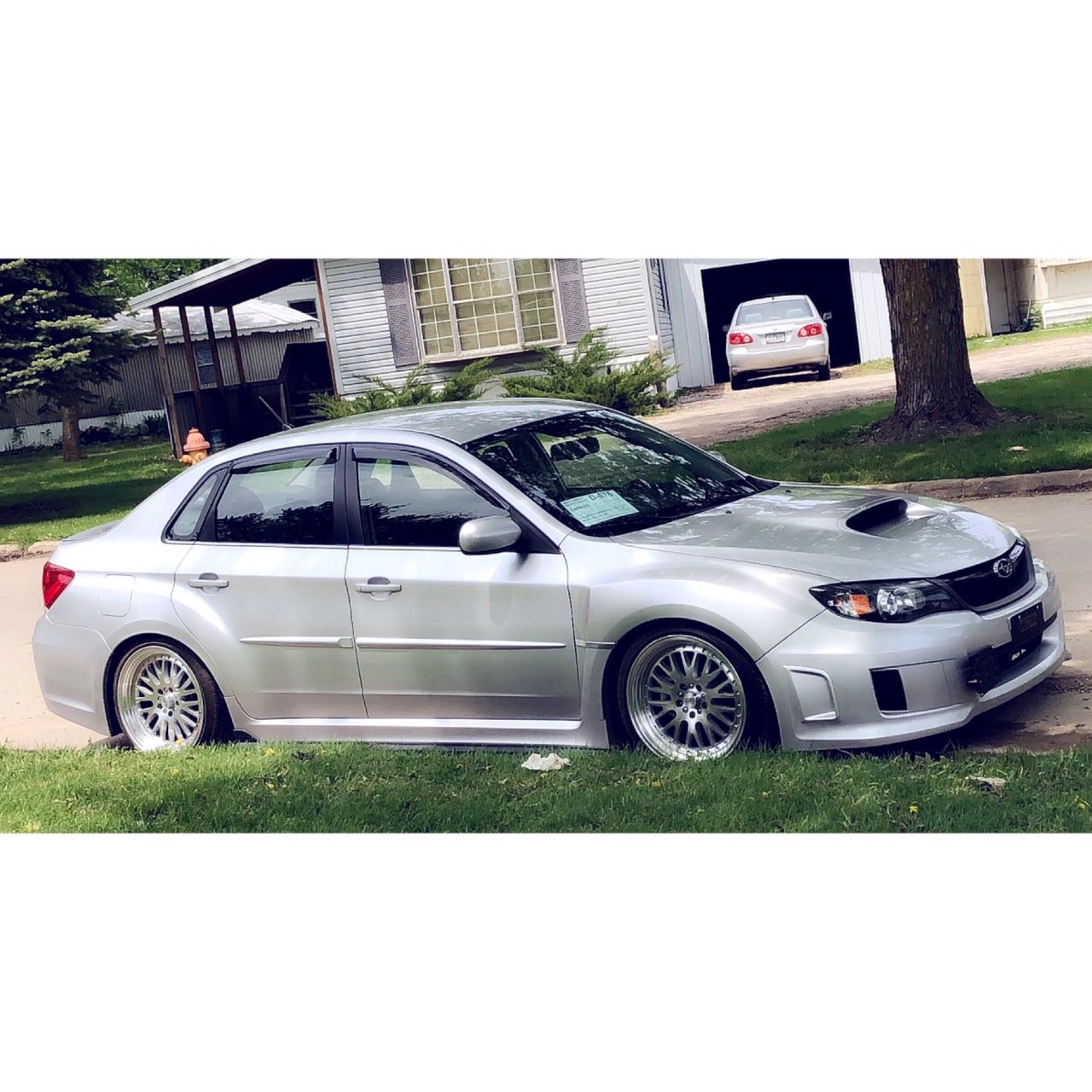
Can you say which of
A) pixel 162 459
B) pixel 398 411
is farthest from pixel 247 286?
pixel 398 411

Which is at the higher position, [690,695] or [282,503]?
[282,503]

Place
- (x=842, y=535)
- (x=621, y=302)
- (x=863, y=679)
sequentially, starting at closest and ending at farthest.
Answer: (x=863, y=679) → (x=842, y=535) → (x=621, y=302)

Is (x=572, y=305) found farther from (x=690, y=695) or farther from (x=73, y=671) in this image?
(x=690, y=695)

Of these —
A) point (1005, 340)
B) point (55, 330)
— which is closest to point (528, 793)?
point (55, 330)

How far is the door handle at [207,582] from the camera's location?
6891mm

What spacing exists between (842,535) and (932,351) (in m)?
7.78

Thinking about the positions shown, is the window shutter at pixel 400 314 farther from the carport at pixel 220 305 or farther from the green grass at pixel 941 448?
the green grass at pixel 941 448

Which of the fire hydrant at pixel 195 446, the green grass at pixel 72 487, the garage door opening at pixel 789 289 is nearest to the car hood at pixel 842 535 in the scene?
the green grass at pixel 72 487

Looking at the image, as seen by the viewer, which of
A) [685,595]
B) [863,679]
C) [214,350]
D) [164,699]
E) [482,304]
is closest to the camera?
[863,679]

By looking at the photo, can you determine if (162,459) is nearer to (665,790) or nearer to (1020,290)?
(1020,290)

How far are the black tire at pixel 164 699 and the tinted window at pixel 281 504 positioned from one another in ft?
2.12

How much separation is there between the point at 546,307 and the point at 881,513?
1761 centimetres

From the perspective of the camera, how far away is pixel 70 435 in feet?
81.0

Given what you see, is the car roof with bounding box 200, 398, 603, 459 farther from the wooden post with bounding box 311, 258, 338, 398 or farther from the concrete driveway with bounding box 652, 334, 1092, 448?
the wooden post with bounding box 311, 258, 338, 398
